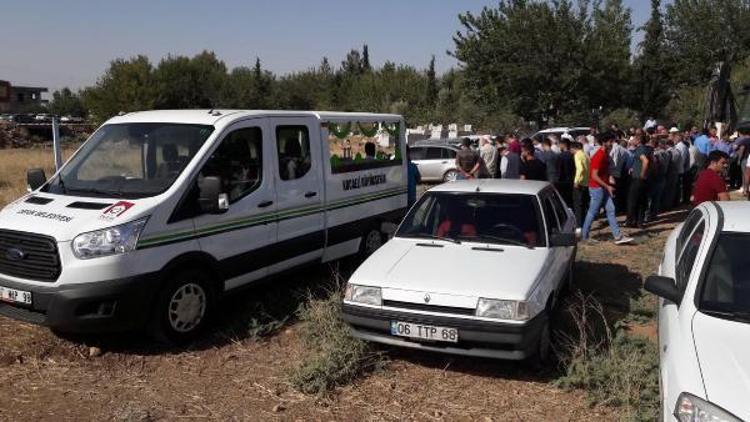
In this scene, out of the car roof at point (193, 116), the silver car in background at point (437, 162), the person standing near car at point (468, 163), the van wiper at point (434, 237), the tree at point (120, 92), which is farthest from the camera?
the tree at point (120, 92)

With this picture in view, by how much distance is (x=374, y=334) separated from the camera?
5078mm

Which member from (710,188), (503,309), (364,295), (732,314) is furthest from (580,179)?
(732,314)

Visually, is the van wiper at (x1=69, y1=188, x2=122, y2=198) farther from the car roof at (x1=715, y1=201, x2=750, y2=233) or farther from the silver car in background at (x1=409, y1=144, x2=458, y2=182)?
the silver car in background at (x1=409, y1=144, x2=458, y2=182)

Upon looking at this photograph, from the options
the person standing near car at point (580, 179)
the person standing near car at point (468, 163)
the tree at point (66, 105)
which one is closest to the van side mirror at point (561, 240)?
the person standing near car at point (468, 163)

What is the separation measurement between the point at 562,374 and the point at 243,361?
2594mm

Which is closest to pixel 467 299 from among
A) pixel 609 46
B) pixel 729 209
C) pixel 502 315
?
pixel 502 315

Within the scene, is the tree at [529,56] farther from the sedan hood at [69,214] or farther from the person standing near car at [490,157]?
the sedan hood at [69,214]

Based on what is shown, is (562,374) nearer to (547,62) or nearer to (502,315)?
(502,315)

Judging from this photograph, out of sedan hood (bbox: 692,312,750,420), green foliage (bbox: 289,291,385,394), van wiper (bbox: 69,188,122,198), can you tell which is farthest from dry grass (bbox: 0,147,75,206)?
sedan hood (bbox: 692,312,750,420)

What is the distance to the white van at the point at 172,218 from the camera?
5.04 m

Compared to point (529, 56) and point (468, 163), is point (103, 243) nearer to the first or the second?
point (468, 163)

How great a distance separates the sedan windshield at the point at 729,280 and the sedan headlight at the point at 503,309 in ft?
4.04

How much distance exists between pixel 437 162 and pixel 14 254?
15.7 meters

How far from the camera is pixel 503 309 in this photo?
4715 millimetres
